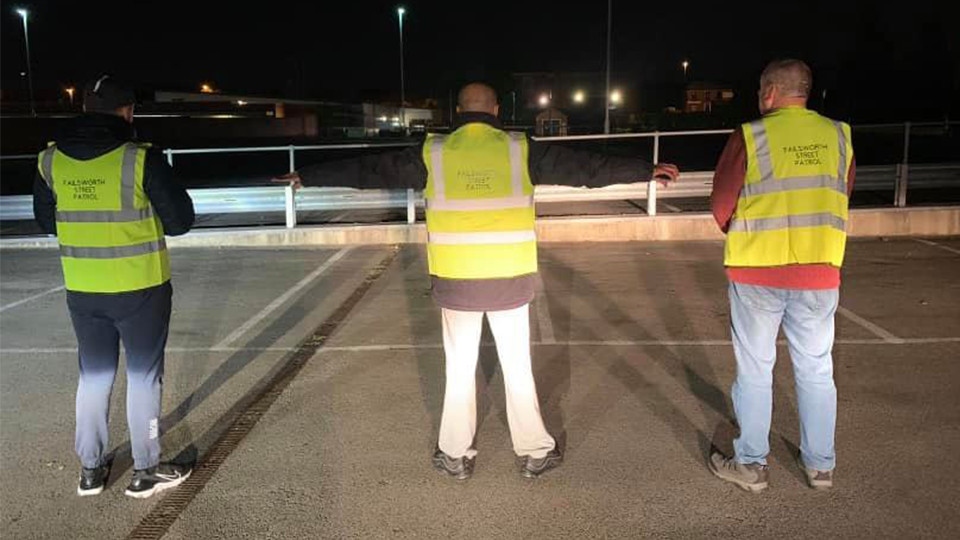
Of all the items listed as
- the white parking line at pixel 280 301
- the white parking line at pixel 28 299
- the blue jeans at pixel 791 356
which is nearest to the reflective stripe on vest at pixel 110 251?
the blue jeans at pixel 791 356

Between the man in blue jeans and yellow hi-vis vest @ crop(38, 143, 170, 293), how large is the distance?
2632 mm

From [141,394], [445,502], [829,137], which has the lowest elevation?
[445,502]

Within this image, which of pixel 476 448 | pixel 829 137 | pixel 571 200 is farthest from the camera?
pixel 571 200

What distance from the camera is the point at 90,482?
3.99 metres

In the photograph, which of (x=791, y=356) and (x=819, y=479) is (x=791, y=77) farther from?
(x=819, y=479)

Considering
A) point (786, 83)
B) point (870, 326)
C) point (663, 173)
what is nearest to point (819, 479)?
point (663, 173)

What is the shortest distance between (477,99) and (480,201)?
1.55 feet

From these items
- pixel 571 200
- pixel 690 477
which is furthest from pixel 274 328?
pixel 571 200

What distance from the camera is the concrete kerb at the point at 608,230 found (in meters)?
11.9

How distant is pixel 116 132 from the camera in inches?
148

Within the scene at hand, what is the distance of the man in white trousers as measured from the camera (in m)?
3.77

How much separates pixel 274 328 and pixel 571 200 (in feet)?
24.3

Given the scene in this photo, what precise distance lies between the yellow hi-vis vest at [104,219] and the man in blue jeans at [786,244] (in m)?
2.63

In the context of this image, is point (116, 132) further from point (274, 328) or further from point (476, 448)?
point (274, 328)
